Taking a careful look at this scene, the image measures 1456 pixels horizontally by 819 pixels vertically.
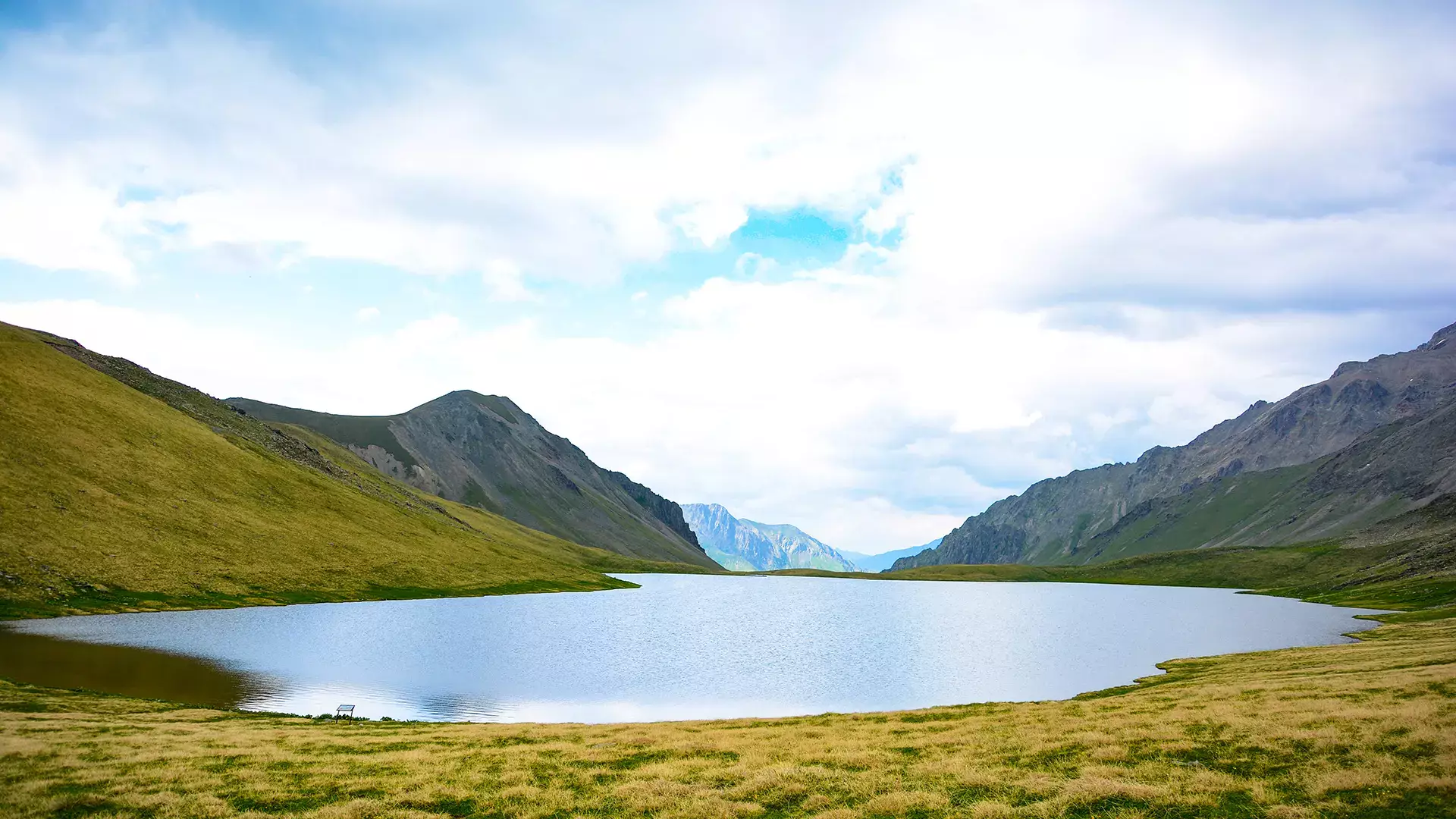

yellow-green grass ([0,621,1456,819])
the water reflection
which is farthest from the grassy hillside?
yellow-green grass ([0,621,1456,819])

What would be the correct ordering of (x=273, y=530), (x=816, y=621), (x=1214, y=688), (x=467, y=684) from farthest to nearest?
1. (x=273, y=530)
2. (x=816, y=621)
3. (x=467, y=684)
4. (x=1214, y=688)

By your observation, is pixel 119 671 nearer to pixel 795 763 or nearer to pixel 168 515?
pixel 795 763

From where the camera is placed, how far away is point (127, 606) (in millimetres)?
84938

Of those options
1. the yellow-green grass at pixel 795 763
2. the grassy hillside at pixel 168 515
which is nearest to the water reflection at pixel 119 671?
the yellow-green grass at pixel 795 763

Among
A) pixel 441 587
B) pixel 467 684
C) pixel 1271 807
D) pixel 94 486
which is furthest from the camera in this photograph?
pixel 441 587

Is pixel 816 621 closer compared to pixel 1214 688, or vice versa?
pixel 1214 688

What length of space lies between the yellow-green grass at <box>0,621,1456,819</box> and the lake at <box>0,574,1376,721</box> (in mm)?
12280

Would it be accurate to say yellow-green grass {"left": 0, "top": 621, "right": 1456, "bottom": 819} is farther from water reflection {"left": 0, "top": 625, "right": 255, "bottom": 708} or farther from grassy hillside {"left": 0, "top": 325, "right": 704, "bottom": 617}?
grassy hillside {"left": 0, "top": 325, "right": 704, "bottom": 617}

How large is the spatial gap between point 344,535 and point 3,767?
139 m

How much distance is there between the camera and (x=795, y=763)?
2894 cm

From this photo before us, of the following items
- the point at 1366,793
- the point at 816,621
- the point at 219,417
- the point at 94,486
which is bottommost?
the point at 816,621

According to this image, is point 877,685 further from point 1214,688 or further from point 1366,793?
point 1366,793

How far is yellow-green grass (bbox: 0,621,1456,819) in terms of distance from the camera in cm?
2206

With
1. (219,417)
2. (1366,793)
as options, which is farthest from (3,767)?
(219,417)
